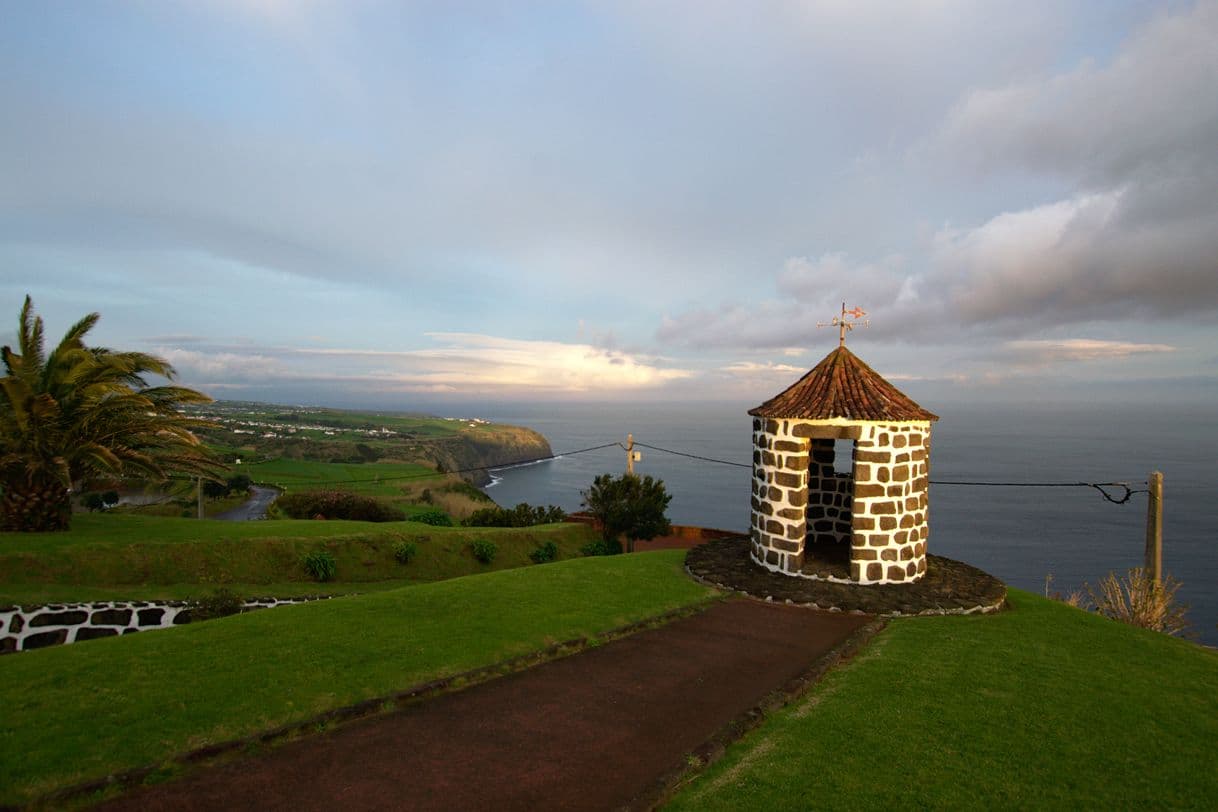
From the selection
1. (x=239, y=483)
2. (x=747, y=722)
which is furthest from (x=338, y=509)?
(x=747, y=722)

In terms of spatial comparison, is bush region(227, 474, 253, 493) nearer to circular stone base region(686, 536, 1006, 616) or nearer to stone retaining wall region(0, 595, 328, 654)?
stone retaining wall region(0, 595, 328, 654)

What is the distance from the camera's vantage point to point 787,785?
457 centimetres

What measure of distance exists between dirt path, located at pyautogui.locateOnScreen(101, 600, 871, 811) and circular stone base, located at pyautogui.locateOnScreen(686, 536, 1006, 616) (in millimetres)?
2156

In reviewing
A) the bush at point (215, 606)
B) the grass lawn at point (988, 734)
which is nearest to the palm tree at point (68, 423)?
the bush at point (215, 606)

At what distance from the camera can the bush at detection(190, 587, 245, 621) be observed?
1027 cm

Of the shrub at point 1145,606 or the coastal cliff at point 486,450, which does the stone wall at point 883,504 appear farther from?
the coastal cliff at point 486,450

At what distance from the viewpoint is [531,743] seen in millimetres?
Answer: 5363

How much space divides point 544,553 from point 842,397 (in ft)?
34.6

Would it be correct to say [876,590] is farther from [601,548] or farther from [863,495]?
[601,548]

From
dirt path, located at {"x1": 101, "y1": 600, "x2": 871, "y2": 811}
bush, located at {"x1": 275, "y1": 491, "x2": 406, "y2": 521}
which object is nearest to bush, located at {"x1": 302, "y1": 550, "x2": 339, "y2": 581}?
dirt path, located at {"x1": 101, "y1": 600, "x2": 871, "y2": 811}

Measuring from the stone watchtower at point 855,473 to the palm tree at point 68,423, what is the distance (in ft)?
42.7

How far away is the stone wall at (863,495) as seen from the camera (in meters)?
10.7

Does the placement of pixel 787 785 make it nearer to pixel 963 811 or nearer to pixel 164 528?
pixel 963 811

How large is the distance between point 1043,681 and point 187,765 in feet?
27.8
